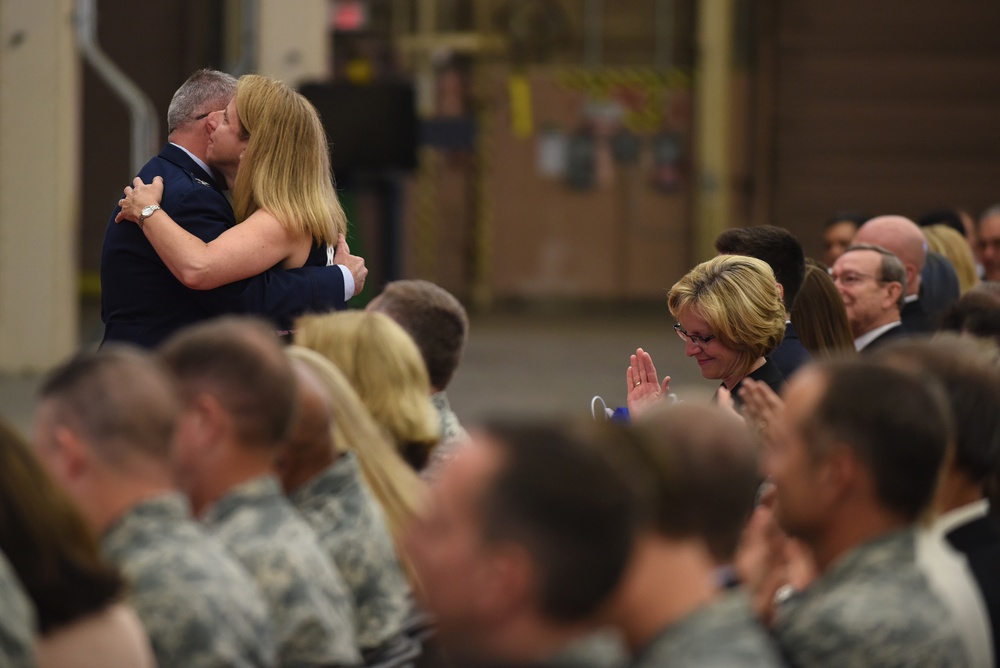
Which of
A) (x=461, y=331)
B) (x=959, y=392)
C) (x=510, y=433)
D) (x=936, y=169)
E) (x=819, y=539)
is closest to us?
A: (x=510, y=433)

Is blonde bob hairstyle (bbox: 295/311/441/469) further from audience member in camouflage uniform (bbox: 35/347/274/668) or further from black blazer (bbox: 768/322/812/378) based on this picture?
black blazer (bbox: 768/322/812/378)

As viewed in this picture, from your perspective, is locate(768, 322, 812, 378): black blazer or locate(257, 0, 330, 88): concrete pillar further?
locate(257, 0, 330, 88): concrete pillar

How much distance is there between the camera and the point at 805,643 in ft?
7.24

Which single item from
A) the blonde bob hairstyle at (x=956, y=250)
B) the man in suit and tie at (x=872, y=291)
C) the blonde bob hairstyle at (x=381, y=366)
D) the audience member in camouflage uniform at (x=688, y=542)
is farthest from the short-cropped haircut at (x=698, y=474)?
the blonde bob hairstyle at (x=956, y=250)

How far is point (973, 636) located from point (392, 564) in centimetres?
105

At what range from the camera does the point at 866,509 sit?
2.26m

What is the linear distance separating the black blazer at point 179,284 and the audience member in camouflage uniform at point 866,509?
73.2 inches

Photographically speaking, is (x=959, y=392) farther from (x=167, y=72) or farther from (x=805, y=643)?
(x=167, y=72)

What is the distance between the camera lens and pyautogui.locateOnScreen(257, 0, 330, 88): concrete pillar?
10406 millimetres

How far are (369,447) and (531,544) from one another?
1.12m

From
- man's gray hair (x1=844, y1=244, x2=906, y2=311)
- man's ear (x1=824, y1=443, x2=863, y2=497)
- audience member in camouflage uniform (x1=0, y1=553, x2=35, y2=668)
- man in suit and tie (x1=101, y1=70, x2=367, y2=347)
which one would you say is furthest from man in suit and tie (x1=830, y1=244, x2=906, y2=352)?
audience member in camouflage uniform (x1=0, y1=553, x2=35, y2=668)

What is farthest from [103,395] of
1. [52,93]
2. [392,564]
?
[52,93]

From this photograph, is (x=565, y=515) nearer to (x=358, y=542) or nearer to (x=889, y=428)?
(x=889, y=428)

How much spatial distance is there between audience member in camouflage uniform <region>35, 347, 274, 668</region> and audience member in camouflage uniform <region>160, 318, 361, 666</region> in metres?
0.17
